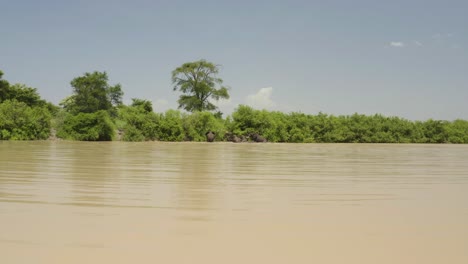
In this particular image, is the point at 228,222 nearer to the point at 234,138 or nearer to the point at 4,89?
the point at 234,138

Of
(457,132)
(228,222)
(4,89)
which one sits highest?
(4,89)

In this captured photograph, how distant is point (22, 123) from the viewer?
2408 centimetres

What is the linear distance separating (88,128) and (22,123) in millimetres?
3811

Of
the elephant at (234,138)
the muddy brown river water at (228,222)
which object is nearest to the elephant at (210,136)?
the elephant at (234,138)

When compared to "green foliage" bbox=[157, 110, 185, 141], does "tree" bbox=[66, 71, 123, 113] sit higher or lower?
higher

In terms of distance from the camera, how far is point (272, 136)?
2831 centimetres

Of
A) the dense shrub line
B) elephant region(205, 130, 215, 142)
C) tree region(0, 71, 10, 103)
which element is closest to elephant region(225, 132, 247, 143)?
the dense shrub line

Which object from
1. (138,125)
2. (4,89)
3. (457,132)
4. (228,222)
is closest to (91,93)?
(4,89)

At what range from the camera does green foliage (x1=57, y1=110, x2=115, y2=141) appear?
2511 centimetres

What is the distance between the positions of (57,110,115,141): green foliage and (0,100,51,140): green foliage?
3.80 ft

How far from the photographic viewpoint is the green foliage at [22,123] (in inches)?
923

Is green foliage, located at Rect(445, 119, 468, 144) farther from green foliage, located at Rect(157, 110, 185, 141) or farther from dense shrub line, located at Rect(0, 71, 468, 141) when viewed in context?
green foliage, located at Rect(157, 110, 185, 141)

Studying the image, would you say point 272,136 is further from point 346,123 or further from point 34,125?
point 34,125

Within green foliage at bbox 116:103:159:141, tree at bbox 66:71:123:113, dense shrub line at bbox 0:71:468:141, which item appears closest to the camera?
dense shrub line at bbox 0:71:468:141
